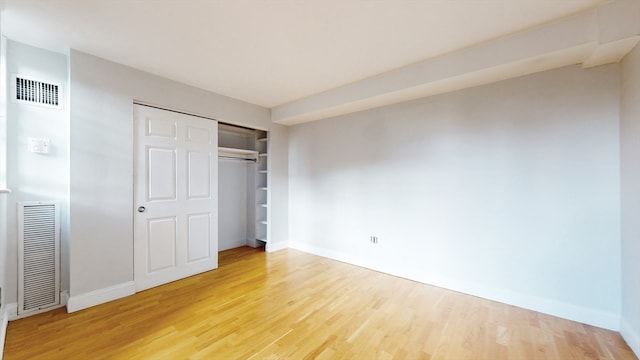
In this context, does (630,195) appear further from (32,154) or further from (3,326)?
(32,154)

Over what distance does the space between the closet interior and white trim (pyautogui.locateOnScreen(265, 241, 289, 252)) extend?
0.12 metres

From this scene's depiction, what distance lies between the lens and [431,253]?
302 centimetres

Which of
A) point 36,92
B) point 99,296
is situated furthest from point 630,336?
point 36,92

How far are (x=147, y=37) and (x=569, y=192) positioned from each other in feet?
13.6

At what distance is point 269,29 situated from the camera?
2053mm

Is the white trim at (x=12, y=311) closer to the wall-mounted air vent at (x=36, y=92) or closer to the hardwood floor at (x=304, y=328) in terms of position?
the hardwood floor at (x=304, y=328)

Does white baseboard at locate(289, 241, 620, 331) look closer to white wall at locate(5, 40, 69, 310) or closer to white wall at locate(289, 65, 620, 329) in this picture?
white wall at locate(289, 65, 620, 329)

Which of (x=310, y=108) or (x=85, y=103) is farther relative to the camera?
(x=310, y=108)

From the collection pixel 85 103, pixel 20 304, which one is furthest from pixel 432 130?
pixel 20 304

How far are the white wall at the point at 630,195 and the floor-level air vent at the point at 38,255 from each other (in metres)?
5.04

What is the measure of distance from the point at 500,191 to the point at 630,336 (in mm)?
1386

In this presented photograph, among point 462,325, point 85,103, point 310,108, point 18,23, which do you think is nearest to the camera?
point 18,23

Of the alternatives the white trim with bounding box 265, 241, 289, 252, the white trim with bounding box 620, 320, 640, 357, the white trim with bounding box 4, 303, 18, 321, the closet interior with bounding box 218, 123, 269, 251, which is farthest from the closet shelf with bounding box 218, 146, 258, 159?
the white trim with bounding box 620, 320, 640, 357

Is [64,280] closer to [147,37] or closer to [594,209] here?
[147,37]
